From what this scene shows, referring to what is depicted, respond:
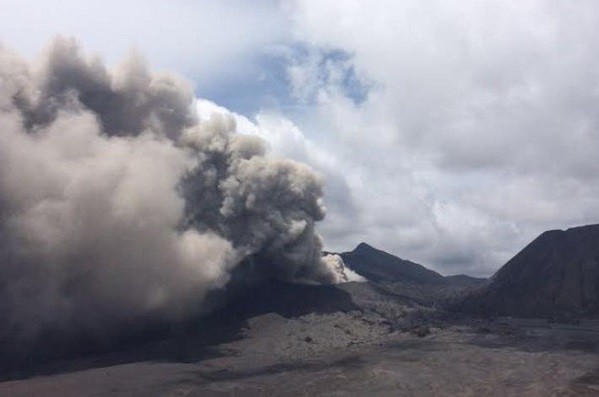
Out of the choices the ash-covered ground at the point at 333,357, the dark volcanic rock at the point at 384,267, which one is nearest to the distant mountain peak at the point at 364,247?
the dark volcanic rock at the point at 384,267

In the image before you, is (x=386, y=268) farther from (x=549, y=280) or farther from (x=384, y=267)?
(x=549, y=280)

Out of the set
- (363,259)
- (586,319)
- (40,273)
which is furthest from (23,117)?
(363,259)

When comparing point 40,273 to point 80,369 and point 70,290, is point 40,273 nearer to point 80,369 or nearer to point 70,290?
point 70,290

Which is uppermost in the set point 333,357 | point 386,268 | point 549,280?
point 386,268

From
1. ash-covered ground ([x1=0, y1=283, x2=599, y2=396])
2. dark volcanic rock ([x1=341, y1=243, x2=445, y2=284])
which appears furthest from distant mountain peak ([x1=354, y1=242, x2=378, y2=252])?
ash-covered ground ([x1=0, y1=283, x2=599, y2=396])

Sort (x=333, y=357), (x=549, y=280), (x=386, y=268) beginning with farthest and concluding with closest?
(x=386, y=268) → (x=549, y=280) → (x=333, y=357)

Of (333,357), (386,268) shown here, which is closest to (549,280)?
(333,357)

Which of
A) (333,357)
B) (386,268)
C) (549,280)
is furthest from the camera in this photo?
(386,268)

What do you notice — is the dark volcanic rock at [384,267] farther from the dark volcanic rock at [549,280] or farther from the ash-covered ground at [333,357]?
the ash-covered ground at [333,357]

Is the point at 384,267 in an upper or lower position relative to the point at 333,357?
upper
